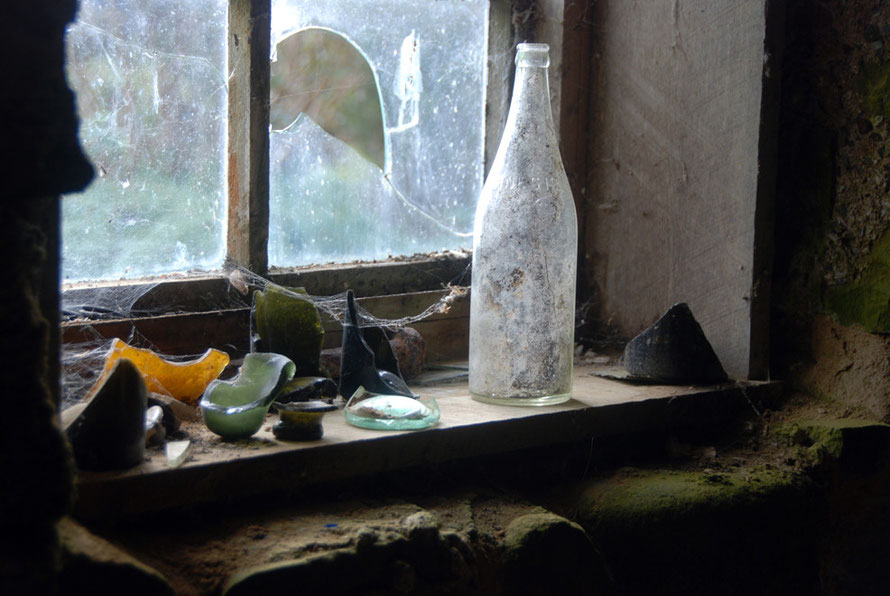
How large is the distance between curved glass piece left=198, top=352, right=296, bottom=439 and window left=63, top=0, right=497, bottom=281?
0.27 m

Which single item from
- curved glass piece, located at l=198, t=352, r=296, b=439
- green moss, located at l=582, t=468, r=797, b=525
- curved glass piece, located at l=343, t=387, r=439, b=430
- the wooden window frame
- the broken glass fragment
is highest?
the wooden window frame

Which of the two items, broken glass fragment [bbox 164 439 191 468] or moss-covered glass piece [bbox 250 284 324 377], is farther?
moss-covered glass piece [bbox 250 284 324 377]

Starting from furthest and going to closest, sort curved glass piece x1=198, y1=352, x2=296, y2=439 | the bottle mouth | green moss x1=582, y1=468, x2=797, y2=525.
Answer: the bottle mouth → green moss x1=582, y1=468, x2=797, y2=525 → curved glass piece x1=198, y1=352, x2=296, y2=439

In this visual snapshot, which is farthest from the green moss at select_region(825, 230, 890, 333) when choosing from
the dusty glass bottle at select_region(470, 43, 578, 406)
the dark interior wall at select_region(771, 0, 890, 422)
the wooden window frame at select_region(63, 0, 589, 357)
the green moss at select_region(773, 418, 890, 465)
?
the wooden window frame at select_region(63, 0, 589, 357)

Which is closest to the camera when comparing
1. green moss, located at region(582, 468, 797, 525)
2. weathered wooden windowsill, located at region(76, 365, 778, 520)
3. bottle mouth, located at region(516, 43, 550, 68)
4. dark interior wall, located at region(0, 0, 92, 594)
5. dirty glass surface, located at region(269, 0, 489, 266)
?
dark interior wall, located at region(0, 0, 92, 594)

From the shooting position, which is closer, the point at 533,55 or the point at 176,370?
the point at 176,370

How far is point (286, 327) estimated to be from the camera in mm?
1227

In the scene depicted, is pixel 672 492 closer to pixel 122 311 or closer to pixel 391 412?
pixel 391 412

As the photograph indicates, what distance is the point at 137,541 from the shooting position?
0.91 meters

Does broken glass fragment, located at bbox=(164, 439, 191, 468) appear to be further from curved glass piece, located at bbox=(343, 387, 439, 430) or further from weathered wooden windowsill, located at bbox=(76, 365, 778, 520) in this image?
curved glass piece, located at bbox=(343, 387, 439, 430)

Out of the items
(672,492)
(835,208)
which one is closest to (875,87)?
(835,208)

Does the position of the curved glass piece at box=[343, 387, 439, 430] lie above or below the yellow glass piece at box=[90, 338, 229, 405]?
below

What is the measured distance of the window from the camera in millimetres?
1248

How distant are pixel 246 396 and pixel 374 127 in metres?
0.60
